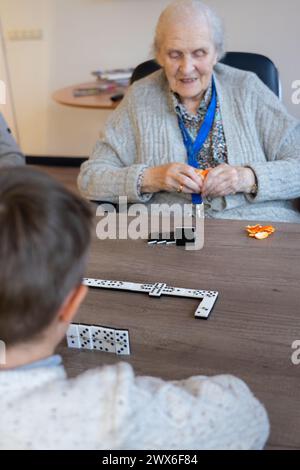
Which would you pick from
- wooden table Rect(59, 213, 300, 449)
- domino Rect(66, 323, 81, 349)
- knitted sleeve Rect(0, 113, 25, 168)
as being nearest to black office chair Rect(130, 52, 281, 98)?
knitted sleeve Rect(0, 113, 25, 168)

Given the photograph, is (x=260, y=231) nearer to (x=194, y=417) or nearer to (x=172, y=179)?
(x=172, y=179)

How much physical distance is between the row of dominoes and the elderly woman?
0.77m

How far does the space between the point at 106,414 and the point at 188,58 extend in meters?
1.43

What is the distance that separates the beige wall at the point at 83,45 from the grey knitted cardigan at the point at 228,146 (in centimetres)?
166

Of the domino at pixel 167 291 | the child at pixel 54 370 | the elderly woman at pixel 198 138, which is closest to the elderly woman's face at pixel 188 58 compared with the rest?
the elderly woman at pixel 198 138

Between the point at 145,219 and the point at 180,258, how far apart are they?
0.25 metres

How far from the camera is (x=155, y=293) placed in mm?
1148

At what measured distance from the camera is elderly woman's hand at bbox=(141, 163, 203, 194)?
1634 millimetres

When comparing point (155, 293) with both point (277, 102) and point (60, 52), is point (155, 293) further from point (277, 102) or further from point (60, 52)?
point (60, 52)

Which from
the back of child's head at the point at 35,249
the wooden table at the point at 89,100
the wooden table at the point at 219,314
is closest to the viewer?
the back of child's head at the point at 35,249

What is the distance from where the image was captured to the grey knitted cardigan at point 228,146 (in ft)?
5.59

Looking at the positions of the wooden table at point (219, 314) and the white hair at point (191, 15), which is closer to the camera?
the wooden table at point (219, 314)

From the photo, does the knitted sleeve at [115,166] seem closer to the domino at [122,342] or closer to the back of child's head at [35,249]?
the domino at [122,342]

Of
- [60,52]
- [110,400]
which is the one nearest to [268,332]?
[110,400]
